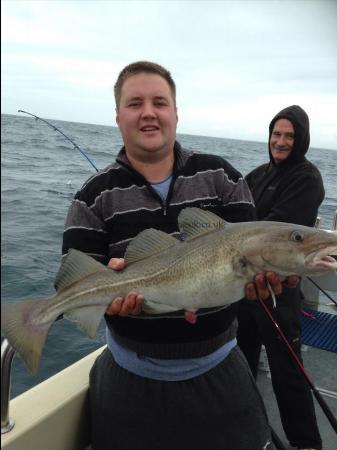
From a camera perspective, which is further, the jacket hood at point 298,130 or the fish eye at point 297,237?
the jacket hood at point 298,130

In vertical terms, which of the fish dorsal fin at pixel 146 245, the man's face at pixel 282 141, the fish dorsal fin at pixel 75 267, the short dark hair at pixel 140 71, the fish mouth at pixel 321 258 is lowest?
the fish dorsal fin at pixel 75 267

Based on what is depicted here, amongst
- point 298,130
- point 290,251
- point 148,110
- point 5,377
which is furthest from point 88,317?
point 298,130

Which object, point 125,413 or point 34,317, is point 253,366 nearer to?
point 125,413

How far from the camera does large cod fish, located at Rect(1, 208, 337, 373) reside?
237 cm

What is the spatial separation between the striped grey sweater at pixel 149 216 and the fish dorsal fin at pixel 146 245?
15cm

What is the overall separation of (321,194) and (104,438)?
288cm

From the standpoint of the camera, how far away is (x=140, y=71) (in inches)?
110

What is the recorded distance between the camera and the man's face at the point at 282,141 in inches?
176

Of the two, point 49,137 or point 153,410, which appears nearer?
point 153,410

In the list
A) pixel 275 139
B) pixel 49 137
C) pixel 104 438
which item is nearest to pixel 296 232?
pixel 104 438

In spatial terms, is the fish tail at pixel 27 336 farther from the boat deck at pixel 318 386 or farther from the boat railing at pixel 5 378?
the boat deck at pixel 318 386

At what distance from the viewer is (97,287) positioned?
243cm

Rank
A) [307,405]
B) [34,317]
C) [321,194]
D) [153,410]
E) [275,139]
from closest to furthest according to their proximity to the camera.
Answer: [34,317]
[153,410]
[307,405]
[321,194]
[275,139]

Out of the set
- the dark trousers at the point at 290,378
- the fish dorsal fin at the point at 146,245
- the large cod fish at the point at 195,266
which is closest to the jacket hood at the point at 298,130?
the dark trousers at the point at 290,378
